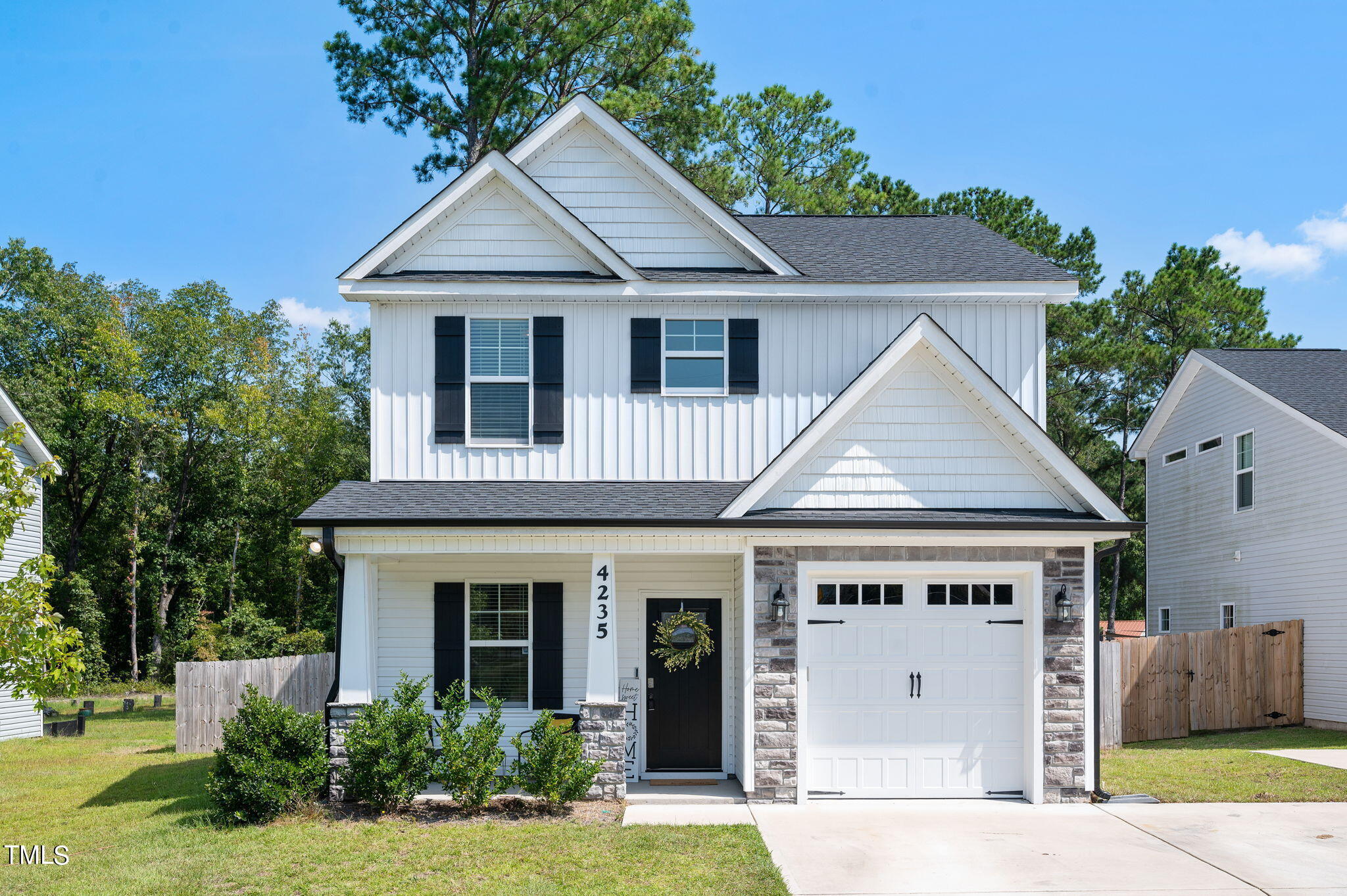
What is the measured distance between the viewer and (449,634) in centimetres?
1207

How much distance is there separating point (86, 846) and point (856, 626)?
7706 mm

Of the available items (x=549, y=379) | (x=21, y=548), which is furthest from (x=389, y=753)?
(x=21, y=548)

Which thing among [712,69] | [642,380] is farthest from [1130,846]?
[712,69]

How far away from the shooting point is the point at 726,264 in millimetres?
13211

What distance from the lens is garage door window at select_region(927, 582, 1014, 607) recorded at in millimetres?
11195

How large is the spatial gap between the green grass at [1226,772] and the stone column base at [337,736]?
27.1 feet

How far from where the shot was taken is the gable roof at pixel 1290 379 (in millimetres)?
16922

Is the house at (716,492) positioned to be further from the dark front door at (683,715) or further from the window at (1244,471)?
the window at (1244,471)

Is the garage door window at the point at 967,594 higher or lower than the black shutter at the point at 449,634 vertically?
higher

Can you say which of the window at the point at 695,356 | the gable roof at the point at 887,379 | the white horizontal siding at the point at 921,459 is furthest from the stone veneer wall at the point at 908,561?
the window at the point at 695,356

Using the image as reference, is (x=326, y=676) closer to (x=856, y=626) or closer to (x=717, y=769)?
(x=717, y=769)

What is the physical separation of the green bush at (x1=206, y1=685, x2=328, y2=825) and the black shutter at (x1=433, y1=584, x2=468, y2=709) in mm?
1807

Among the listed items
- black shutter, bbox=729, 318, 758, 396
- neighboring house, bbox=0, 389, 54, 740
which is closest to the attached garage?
black shutter, bbox=729, 318, 758, 396

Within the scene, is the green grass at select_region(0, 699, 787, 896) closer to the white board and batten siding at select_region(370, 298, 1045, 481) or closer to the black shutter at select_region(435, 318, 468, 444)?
the white board and batten siding at select_region(370, 298, 1045, 481)
